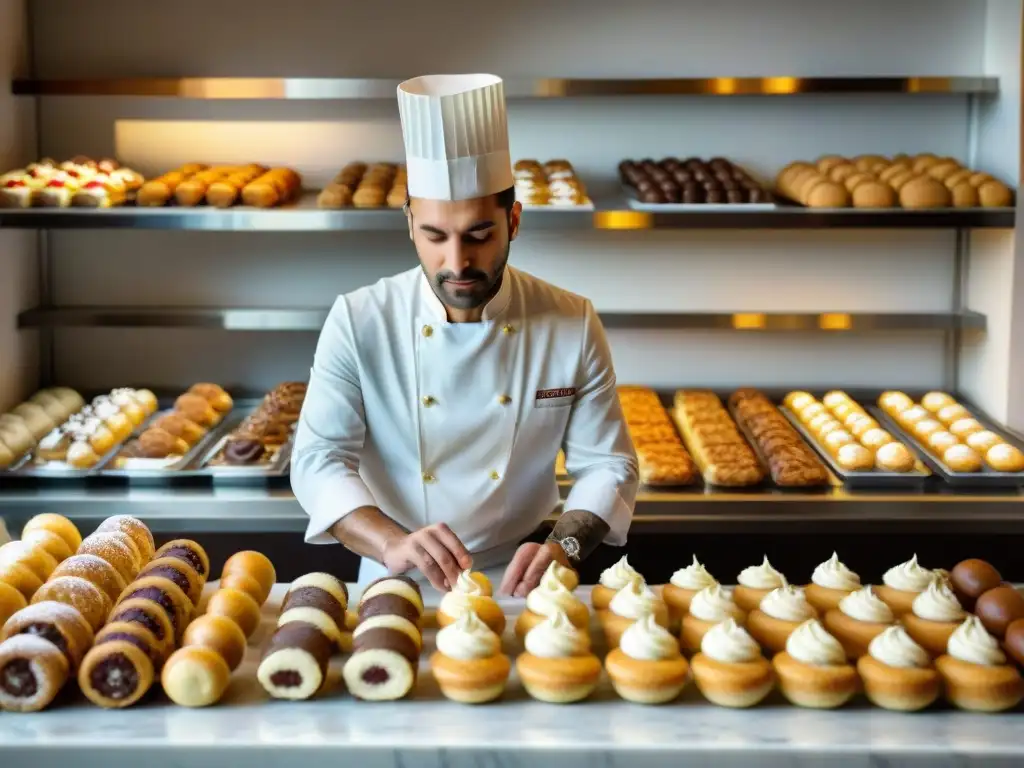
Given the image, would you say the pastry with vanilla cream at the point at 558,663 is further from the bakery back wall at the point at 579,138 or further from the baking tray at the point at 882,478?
the bakery back wall at the point at 579,138

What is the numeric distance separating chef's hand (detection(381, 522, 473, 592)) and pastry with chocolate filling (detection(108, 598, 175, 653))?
41 cm

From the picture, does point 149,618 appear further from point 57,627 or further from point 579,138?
point 579,138

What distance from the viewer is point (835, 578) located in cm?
201

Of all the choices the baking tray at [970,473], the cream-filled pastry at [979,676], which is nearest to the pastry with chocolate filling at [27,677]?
the cream-filled pastry at [979,676]

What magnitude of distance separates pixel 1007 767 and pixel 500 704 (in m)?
0.64

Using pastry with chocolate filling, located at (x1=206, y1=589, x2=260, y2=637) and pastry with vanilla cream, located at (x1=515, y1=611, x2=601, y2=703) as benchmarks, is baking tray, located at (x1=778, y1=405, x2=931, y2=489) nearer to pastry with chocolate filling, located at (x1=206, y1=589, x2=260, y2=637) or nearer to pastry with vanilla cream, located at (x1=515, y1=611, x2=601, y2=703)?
pastry with vanilla cream, located at (x1=515, y1=611, x2=601, y2=703)

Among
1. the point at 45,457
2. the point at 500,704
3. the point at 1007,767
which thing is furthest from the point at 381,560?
the point at 45,457

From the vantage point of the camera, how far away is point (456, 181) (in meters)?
2.25

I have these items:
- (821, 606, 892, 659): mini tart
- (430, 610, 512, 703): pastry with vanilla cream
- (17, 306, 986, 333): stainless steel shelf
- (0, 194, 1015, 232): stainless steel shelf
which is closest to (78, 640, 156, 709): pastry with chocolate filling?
(430, 610, 512, 703): pastry with vanilla cream

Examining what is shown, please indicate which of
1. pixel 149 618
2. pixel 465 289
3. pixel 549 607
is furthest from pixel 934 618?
pixel 149 618

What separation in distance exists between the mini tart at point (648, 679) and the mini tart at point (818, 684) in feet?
0.45

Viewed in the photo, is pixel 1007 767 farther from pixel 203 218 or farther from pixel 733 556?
pixel 203 218

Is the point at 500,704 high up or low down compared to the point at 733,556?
up

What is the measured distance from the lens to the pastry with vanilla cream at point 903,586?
1.97 meters
